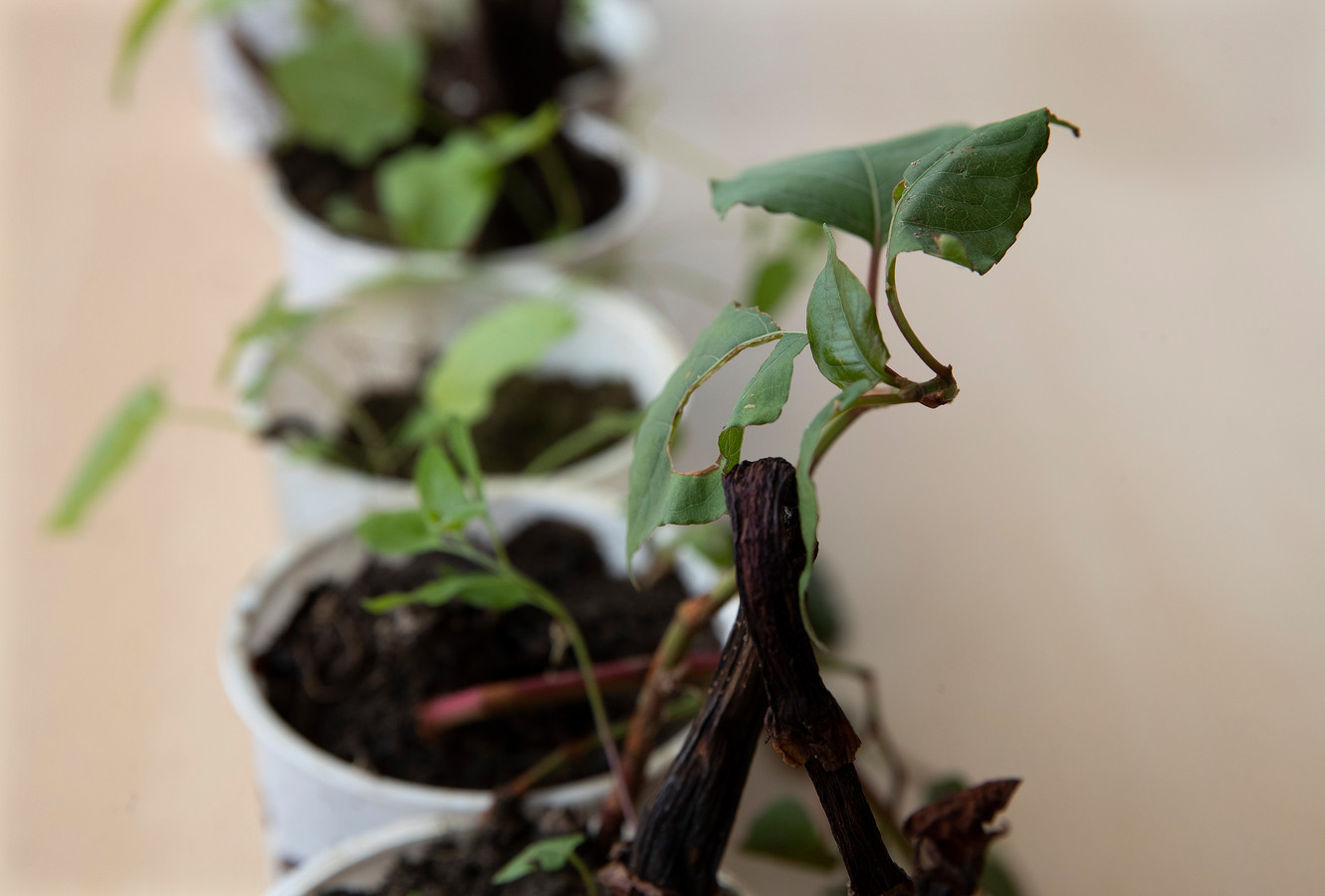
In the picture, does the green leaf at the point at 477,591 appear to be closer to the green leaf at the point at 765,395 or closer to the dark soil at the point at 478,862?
the dark soil at the point at 478,862

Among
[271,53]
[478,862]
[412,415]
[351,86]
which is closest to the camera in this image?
[478,862]

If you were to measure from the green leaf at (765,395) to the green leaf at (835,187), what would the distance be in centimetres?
9

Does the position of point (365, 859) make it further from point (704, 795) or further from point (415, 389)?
point (415, 389)

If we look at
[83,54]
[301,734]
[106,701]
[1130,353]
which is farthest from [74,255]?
[1130,353]

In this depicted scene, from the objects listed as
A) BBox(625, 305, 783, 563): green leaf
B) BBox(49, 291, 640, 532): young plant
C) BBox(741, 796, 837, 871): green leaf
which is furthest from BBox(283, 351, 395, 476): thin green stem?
BBox(625, 305, 783, 563): green leaf

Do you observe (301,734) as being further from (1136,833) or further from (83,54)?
(83,54)

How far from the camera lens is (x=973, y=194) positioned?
27 cm

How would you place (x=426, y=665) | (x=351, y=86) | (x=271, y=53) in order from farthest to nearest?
1. (x=271, y=53)
2. (x=351, y=86)
3. (x=426, y=665)

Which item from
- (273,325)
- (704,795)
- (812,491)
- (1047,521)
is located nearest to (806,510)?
(812,491)

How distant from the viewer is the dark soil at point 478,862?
445mm

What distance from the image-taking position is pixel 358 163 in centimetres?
107

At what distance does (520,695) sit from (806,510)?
31 centimetres

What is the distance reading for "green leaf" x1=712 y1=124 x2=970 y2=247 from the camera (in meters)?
0.35

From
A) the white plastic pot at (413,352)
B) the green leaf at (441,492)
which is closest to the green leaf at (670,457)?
the green leaf at (441,492)
